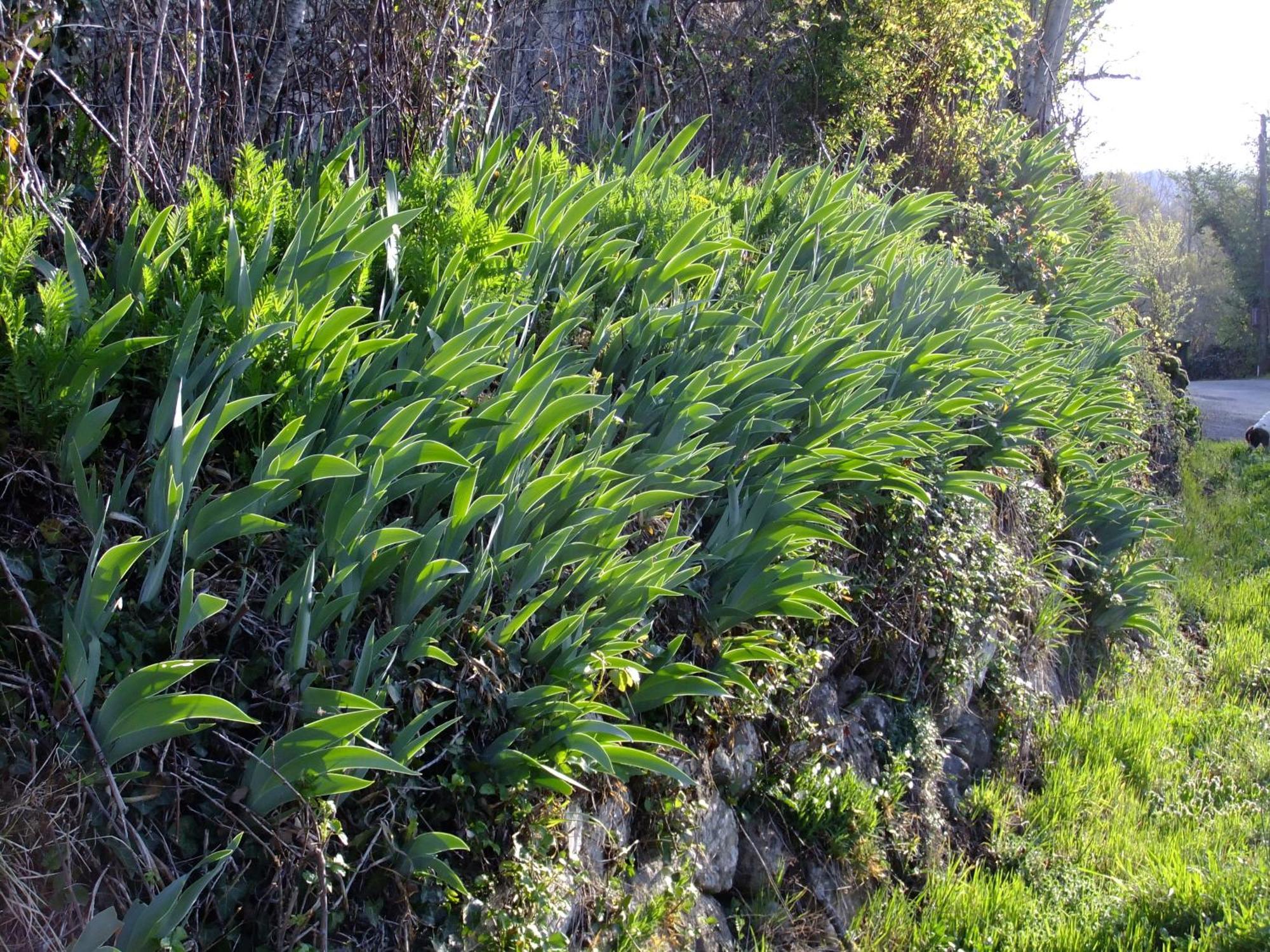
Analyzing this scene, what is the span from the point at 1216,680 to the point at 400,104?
514cm

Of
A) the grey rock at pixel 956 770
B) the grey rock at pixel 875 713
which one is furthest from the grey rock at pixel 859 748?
the grey rock at pixel 956 770

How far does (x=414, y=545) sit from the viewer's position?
243cm

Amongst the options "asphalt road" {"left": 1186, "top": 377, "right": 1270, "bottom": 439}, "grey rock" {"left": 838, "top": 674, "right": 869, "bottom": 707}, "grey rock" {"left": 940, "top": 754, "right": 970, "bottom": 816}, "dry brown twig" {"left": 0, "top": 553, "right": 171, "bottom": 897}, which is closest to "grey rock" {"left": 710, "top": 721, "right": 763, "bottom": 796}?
"grey rock" {"left": 838, "top": 674, "right": 869, "bottom": 707}

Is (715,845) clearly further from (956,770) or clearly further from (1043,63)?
(1043,63)

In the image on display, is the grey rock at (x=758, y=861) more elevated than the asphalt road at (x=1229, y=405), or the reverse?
the grey rock at (x=758, y=861)

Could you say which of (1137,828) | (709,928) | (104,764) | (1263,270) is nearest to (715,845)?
(709,928)

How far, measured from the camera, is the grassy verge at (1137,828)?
3.25 m

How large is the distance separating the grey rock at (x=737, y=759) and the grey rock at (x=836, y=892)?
0.36 m

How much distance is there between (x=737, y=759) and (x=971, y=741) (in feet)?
5.51

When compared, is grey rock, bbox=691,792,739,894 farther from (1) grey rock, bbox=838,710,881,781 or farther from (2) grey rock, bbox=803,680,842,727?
(1) grey rock, bbox=838,710,881,781

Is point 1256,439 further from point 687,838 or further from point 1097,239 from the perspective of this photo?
point 687,838

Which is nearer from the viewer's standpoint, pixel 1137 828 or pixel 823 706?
pixel 823 706

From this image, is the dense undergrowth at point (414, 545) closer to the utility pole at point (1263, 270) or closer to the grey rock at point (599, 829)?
the grey rock at point (599, 829)

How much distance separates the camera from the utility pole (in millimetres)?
37000
